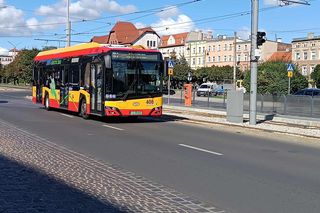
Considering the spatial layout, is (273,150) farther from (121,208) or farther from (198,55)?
(198,55)

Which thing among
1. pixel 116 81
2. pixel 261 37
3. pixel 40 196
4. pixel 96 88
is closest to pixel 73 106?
pixel 96 88

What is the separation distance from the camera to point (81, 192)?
280 inches

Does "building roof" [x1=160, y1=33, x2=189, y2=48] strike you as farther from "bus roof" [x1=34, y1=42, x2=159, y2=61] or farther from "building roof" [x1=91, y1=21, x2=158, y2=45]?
"bus roof" [x1=34, y1=42, x2=159, y2=61]

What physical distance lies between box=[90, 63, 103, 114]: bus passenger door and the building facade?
9896cm

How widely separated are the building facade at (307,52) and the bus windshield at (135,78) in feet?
322

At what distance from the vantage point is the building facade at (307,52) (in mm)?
112831

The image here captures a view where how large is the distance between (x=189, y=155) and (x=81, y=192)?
4.35 m

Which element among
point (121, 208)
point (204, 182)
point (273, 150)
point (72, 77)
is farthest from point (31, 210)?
point (72, 77)

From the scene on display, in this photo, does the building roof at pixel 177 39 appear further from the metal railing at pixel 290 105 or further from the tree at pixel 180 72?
the metal railing at pixel 290 105

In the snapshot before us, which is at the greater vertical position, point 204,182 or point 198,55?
point 198,55

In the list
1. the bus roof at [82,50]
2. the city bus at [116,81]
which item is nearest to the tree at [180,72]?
the bus roof at [82,50]

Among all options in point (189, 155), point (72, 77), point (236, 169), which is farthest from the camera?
point (72, 77)

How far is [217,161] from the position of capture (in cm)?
1030

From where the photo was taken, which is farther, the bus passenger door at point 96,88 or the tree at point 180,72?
the tree at point 180,72
